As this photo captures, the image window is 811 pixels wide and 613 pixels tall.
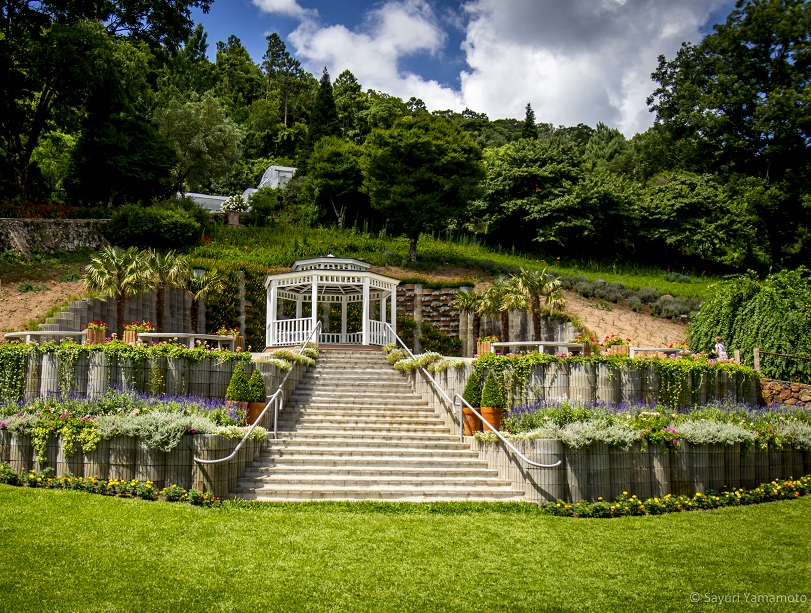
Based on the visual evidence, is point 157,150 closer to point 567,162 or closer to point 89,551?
point 567,162

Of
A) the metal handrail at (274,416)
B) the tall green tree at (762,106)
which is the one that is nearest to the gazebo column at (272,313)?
the metal handrail at (274,416)

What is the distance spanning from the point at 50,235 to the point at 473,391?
18706 mm

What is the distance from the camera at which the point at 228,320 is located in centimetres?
2269

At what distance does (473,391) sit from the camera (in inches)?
487

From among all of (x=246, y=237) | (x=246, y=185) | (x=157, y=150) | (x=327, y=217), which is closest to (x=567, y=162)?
(x=327, y=217)

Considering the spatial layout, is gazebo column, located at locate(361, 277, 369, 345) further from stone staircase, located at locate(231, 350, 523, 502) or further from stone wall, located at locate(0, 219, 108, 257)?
stone wall, located at locate(0, 219, 108, 257)

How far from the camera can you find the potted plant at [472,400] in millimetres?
12336

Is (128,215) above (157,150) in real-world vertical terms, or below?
below

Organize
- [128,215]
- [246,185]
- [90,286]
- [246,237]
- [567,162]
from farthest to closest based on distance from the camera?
1. [246,185]
2. [567,162]
3. [246,237]
4. [128,215]
5. [90,286]

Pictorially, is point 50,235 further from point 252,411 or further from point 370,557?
point 370,557

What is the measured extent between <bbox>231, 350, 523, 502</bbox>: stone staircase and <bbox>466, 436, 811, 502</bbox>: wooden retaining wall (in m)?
0.37

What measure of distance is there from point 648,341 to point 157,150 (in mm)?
22266

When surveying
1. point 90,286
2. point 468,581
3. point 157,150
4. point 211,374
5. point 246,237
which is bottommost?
point 468,581

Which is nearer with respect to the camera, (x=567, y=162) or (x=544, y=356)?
(x=544, y=356)
